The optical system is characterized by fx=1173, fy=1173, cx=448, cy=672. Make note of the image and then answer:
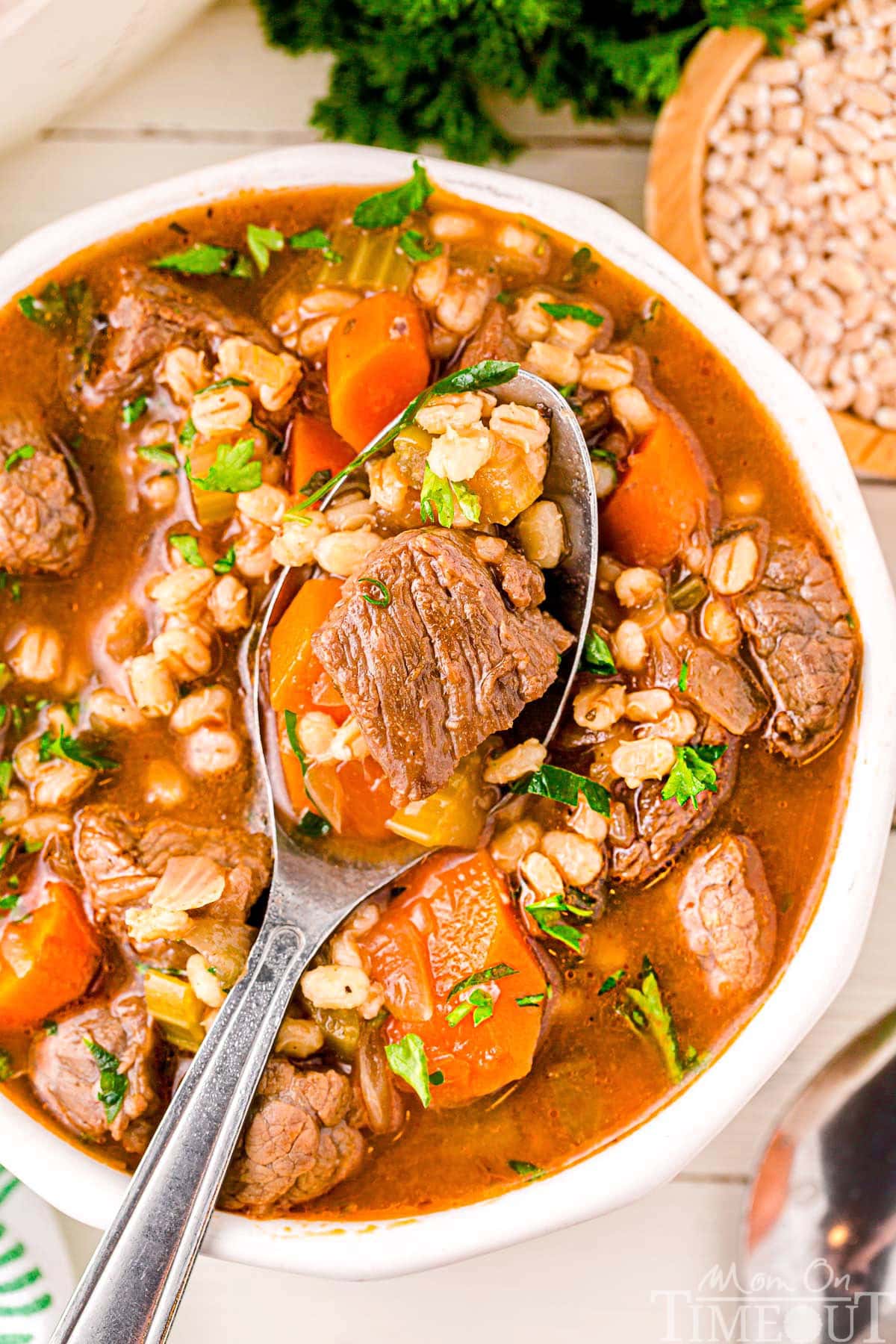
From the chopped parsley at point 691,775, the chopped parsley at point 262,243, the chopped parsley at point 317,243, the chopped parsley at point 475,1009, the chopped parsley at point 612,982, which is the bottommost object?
the chopped parsley at point 612,982

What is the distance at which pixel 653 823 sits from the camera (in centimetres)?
281

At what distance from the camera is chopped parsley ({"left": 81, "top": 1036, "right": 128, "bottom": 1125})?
8.86 ft

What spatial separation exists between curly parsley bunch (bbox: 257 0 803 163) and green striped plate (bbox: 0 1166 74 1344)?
3.03 meters

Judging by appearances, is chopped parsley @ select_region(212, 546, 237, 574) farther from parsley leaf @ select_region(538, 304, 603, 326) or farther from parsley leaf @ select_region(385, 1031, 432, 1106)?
parsley leaf @ select_region(385, 1031, 432, 1106)

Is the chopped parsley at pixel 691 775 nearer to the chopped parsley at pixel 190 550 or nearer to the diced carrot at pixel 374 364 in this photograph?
the diced carrot at pixel 374 364

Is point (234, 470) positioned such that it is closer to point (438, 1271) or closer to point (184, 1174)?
point (184, 1174)

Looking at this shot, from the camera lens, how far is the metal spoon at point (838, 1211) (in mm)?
3225

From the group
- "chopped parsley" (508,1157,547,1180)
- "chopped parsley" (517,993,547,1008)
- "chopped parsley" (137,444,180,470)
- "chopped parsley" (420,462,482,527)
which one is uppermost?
"chopped parsley" (137,444,180,470)

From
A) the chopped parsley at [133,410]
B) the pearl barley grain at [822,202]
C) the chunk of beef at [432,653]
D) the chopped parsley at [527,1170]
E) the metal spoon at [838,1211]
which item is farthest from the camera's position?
the pearl barley grain at [822,202]

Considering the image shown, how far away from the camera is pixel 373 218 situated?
290 cm

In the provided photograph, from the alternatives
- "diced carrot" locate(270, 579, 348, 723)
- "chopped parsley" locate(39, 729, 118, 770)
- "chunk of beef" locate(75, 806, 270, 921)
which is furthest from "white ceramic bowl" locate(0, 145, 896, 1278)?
"diced carrot" locate(270, 579, 348, 723)

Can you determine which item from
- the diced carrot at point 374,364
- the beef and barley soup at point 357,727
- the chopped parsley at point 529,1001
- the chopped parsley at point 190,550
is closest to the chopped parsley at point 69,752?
the beef and barley soup at point 357,727

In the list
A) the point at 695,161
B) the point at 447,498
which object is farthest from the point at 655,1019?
the point at 695,161

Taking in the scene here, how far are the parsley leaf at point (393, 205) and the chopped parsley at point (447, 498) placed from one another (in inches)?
31.0
